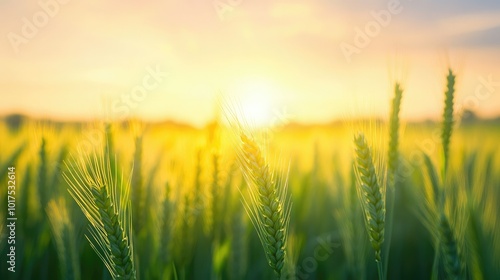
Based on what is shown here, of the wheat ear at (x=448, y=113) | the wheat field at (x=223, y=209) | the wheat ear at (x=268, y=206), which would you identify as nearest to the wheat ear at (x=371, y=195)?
the wheat field at (x=223, y=209)

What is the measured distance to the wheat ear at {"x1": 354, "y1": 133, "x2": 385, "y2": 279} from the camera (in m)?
1.49

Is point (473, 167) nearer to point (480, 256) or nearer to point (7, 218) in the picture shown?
point (480, 256)

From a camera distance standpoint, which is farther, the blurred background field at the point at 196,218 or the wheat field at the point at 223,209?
the blurred background field at the point at 196,218

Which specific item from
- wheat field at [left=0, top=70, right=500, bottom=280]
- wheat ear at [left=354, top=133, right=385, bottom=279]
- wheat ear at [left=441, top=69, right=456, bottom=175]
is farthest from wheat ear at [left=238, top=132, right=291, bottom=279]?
wheat ear at [left=441, top=69, right=456, bottom=175]

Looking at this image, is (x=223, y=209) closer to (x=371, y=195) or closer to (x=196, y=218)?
(x=196, y=218)

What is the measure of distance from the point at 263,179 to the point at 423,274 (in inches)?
99.7

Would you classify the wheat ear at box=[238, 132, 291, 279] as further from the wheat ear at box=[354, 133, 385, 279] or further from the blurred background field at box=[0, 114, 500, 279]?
the wheat ear at box=[354, 133, 385, 279]

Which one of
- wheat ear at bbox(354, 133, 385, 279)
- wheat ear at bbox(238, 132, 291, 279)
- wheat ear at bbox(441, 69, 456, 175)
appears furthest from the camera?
wheat ear at bbox(441, 69, 456, 175)

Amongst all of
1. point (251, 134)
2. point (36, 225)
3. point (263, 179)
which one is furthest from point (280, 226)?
point (36, 225)

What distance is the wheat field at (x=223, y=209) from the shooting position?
1456 mm

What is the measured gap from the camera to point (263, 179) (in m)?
1.40

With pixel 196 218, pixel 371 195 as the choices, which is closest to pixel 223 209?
pixel 196 218

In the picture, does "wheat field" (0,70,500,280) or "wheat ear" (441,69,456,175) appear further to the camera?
"wheat ear" (441,69,456,175)

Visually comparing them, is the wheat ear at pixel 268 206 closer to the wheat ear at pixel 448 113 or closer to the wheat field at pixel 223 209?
the wheat field at pixel 223 209
